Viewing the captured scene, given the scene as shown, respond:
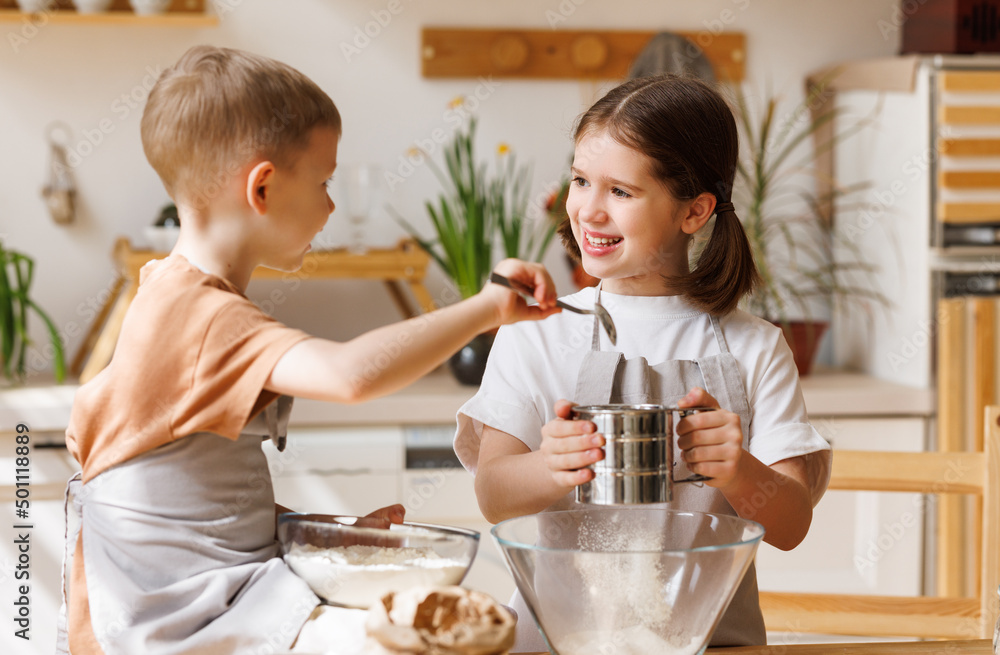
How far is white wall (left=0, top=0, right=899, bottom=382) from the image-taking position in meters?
2.48

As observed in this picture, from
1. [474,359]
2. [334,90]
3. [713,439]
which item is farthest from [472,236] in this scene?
[713,439]

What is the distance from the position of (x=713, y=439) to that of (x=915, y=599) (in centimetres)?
66

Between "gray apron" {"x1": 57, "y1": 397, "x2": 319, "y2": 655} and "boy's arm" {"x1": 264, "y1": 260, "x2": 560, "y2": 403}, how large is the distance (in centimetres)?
8

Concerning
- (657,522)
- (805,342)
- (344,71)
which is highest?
(344,71)

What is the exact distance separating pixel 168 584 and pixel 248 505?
7cm

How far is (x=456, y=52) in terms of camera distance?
8.54 feet

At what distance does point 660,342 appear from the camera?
1.09 m

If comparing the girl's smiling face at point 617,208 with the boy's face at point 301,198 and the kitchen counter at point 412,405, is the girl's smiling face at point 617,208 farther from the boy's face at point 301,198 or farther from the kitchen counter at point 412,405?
the kitchen counter at point 412,405

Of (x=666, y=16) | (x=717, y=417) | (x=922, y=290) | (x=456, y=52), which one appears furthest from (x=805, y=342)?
(x=717, y=417)

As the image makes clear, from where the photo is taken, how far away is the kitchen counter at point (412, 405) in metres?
2.03

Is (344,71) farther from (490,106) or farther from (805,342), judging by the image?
(805,342)

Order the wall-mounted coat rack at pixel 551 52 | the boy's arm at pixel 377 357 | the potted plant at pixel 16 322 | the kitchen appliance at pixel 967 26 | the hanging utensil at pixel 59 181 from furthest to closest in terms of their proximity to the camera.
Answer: the wall-mounted coat rack at pixel 551 52 < the hanging utensil at pixel 59 181 < the kitchen appliance at pixel 967 26 < the potted plant at pixel 16 322 < the boy's arm at pixel 377 357

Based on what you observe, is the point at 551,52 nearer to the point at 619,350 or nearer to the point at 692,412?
the point at 619,350

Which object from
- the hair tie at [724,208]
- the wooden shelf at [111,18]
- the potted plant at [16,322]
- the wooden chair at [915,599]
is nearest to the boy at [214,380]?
the hair tie at [724,208]
